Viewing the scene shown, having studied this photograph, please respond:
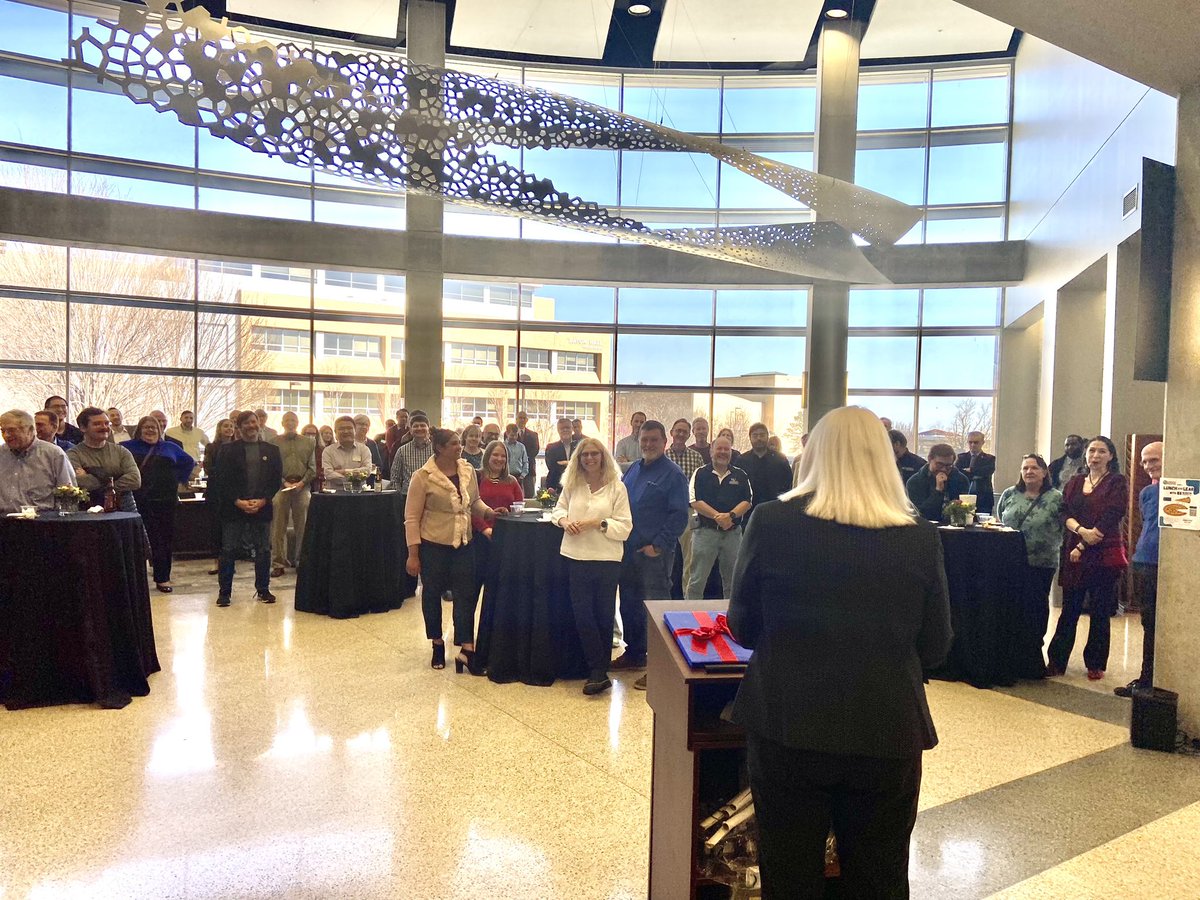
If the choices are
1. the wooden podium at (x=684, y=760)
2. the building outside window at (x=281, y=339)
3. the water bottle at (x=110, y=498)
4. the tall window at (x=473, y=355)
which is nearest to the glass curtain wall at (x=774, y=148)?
the tall window at (x=473, y=355)

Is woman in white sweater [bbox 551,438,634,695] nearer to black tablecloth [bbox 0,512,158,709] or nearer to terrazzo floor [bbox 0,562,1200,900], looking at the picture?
terrazzo floor [bbox 0,562,1200,900]

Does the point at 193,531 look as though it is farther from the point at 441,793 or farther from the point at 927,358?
the point at 927,358

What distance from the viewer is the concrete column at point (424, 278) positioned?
1152cm

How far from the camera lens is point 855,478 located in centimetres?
167

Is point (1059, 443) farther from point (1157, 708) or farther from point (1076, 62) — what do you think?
point (1157, 708)

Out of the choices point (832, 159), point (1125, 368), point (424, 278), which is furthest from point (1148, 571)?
point (424, 278)

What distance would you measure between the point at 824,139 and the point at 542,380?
19.5 feet

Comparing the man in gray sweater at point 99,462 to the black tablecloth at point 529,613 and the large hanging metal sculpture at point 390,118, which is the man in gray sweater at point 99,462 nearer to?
the large hanging metal sculpture at point 390,118

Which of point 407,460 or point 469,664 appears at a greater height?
point 407,460

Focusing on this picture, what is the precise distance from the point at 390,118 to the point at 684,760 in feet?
14.8

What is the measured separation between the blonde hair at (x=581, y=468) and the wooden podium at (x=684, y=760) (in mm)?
2222

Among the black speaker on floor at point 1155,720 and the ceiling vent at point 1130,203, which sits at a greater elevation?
the ceiling vent at point 1130,203

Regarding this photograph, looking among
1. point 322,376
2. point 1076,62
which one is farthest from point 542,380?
point 1076,62

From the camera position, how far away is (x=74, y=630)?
423cm
